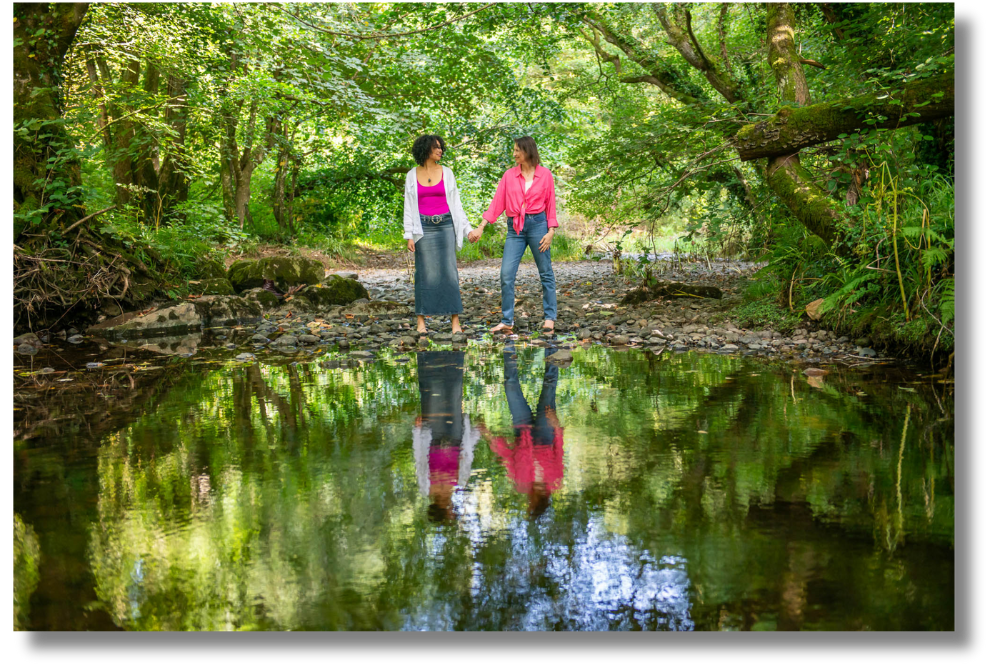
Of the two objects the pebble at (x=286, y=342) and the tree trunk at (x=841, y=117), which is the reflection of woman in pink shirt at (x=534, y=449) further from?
the tree trunk at (x=841, y=117)

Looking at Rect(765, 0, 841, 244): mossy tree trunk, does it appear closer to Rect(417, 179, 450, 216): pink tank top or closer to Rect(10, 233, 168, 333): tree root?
Rect(417, 179, 450, 216): pink tank top

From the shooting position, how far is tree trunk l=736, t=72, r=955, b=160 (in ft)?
22.8

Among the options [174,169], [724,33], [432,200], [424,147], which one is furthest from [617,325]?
[174,169]

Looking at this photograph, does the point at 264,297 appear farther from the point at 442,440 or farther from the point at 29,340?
the point at 442,440

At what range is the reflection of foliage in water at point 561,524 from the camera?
2244mm

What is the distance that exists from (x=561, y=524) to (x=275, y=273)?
10.7m

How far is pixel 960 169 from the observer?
181 inches

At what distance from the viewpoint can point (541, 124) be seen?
17.1 meters

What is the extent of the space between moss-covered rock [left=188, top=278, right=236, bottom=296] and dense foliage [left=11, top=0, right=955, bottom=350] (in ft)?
0.93

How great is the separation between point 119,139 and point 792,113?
12.6 metres

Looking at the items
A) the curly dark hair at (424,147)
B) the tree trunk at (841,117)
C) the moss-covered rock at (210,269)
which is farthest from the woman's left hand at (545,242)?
the moss-covered rock at (210,269)

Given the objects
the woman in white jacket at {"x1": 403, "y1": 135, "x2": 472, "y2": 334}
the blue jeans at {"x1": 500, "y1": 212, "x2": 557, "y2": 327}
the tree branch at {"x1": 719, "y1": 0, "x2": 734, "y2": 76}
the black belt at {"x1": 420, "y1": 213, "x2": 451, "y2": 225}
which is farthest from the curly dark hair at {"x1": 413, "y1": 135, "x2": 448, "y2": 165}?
the tree branch at {"x1": 719, "y1": 0, "x2": 734, "y2": 76}

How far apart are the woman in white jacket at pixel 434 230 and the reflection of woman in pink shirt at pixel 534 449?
3.31 metres

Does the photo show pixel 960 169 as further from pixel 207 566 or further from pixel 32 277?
pixel 32 277
